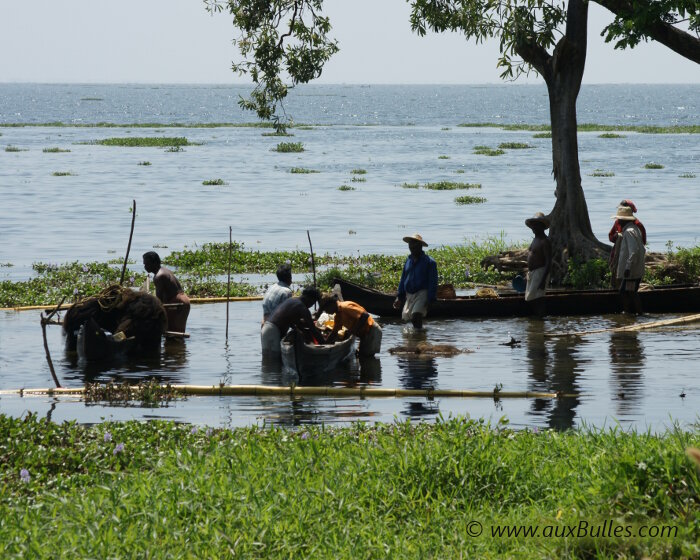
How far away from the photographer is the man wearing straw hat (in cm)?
1927

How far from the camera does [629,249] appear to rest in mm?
19281

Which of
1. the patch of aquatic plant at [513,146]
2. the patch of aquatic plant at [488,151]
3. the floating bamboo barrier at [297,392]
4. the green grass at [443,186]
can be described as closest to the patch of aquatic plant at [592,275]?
the floating bamboo barrier at [297,392]

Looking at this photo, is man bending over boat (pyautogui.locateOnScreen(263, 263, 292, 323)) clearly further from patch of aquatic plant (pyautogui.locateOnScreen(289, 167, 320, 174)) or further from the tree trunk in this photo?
patch of aquatic plant (pyautogui.locateOnScreen(289, 167, 320, 174))

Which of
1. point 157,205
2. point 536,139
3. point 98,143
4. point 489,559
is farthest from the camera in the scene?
point 536,139

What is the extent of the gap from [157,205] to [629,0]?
1197 inches

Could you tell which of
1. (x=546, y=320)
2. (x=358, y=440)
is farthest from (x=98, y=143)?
(x=358, y=440)

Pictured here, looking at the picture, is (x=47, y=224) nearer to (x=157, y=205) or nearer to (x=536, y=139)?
(x=157, y=205)

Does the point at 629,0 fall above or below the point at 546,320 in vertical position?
above

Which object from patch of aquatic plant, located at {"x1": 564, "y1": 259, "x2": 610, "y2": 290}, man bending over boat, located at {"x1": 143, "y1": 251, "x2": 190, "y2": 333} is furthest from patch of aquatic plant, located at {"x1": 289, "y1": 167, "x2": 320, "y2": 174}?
man bending over boat, located at {"x1": 143, "y1": 251, "x2": 190, "y2": 333}

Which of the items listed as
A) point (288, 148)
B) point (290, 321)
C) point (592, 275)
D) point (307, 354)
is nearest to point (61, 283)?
point (290, 321)

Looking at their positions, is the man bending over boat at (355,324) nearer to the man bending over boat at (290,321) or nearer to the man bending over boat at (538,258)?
the man bending over boat at (290,321)

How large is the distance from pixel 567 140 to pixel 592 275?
11.2ft

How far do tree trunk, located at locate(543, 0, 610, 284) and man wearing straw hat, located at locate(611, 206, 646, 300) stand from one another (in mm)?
4218

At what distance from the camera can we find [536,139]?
95312mm
